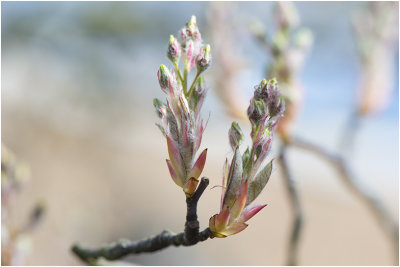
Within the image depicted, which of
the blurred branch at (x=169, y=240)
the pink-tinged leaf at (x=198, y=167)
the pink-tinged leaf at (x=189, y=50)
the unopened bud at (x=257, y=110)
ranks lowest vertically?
the blurred branch at (x=169, y=240)

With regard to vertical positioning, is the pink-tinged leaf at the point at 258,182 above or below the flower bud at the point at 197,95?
below

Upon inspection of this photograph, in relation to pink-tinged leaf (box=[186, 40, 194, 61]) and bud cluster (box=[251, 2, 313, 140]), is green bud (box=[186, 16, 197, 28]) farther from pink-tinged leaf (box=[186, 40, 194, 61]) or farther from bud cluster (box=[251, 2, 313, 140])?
bud cluster (box=[251, 2, 313, 140])

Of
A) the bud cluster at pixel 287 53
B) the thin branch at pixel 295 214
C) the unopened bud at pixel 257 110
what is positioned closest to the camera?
the unopened bud at pixel 257 110

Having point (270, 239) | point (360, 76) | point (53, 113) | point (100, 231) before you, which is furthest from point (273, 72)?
point (270, 239)

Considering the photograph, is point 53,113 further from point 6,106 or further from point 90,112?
point 6,106

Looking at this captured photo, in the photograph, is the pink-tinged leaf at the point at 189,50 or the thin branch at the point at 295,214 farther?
the thin branch at the point at 295,214

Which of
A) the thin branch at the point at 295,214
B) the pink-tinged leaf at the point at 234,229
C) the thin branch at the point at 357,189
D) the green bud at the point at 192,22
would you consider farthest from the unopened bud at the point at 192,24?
the thin branch at the point at 357,189

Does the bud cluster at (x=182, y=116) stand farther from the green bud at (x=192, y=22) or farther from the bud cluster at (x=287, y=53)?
the bud cluster at (x=287, y=53)

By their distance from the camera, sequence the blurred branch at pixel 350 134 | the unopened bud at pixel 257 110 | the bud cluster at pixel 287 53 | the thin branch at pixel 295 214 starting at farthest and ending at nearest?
1. the blurred branch at pixel 350 134
2. the bud cluster at pixel 287 53
3. the thin branch at pixel 295 214
4. the unopened bud at pixel 257 110
